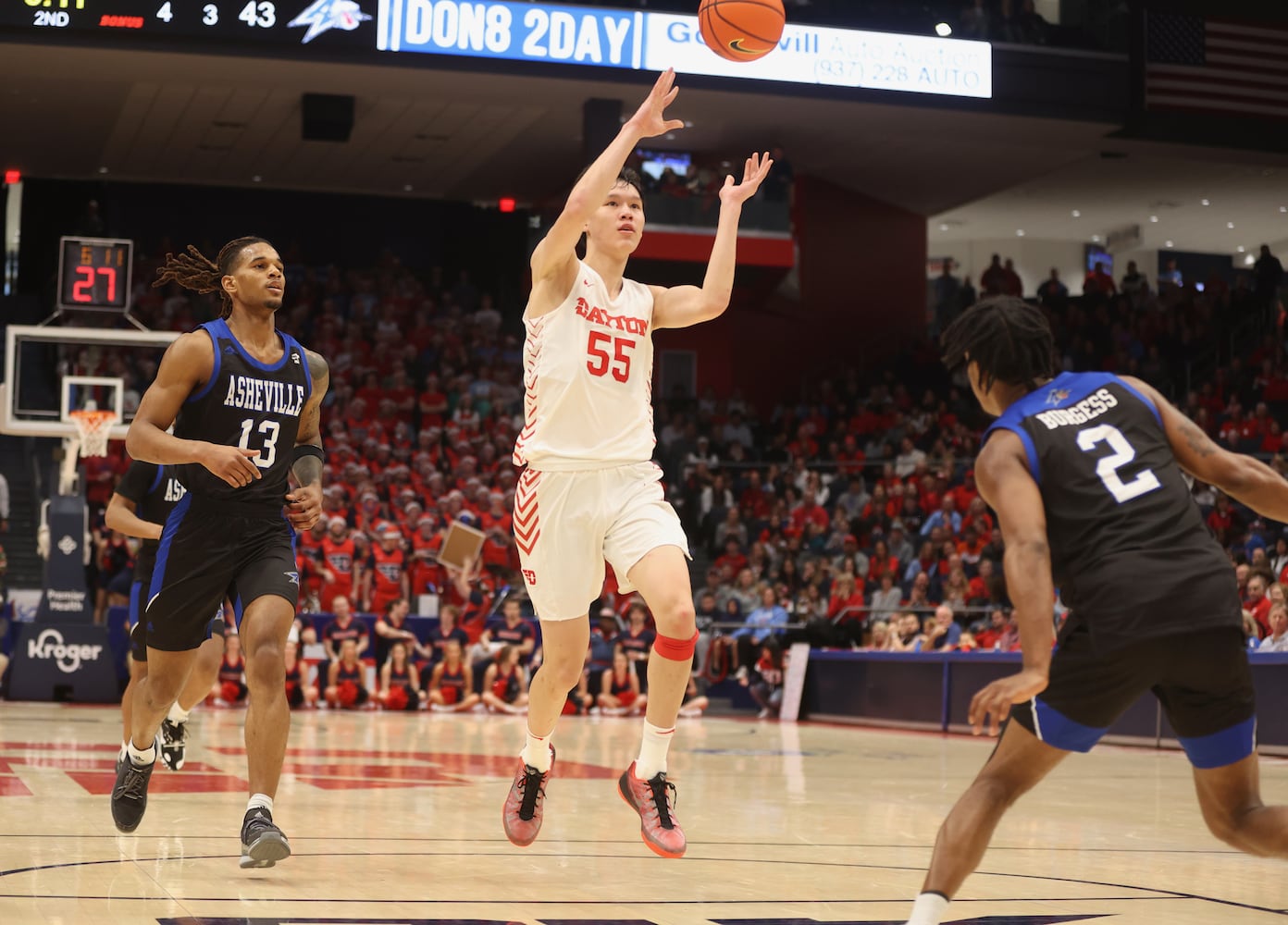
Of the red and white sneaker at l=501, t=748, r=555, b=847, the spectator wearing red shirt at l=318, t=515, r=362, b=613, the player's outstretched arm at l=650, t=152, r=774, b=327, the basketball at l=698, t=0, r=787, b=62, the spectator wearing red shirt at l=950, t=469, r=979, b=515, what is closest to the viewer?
the red and white sneaker at l=501, t=748, r=555, b=847

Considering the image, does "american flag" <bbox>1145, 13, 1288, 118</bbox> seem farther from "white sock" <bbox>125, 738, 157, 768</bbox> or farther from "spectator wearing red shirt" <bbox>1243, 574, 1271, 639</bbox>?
"white sock" <bbox>125, 738, 157, 768</bbox>

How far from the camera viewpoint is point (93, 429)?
1634 centimetres

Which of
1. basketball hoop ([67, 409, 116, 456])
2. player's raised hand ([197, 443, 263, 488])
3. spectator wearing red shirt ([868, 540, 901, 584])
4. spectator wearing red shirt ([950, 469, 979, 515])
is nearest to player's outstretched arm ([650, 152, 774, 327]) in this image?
player's raised hand ([197, 443, 263, 488])

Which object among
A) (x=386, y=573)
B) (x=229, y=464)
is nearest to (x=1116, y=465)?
(x=229, y=464)

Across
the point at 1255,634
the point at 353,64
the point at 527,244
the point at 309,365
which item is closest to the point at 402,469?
the point at 353,64

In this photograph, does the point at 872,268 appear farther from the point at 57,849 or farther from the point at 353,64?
the point at 57,849

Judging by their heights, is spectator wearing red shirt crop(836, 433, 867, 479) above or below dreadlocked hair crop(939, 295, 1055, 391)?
above

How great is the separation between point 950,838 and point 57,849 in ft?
11.5

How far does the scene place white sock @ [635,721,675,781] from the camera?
18.7ft

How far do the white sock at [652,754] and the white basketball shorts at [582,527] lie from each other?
514 mm

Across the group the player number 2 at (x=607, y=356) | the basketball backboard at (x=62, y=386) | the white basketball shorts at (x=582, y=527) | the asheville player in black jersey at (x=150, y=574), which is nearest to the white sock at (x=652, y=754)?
the white basketball shorts at (x=582, y=527)

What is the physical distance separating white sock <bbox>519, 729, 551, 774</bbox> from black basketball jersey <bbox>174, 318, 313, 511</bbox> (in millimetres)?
1354

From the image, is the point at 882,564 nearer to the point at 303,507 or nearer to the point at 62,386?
the point at 62,386

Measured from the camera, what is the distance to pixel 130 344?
55.0ft
